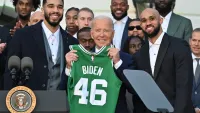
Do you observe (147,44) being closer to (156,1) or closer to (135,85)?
(135,85)

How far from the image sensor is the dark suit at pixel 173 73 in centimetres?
823

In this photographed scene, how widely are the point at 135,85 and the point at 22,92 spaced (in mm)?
909

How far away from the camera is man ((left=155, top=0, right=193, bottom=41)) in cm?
1038

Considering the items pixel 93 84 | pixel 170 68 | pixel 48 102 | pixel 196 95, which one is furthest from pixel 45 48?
pixel 196 95

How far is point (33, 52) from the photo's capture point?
8.28 metres

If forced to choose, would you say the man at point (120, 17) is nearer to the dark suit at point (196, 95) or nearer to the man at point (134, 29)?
the man at point (134, 29)

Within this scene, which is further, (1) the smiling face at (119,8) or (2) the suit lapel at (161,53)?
(1) the smiling face at (119,8)

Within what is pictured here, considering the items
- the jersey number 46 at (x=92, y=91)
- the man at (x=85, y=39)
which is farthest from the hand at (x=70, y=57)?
the man at (x=85, y=39)

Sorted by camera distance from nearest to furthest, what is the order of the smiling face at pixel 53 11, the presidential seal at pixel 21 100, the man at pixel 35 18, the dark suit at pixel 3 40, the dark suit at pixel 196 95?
the presidential seal at pixel 21 100
the smiling face at pixel 53 11
the dark suit at pixel 3 40
the dark suit at pixel 196 95
the man at pixel 35 18

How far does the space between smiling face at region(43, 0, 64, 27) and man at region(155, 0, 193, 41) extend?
91.2 inches

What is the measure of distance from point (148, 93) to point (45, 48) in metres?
1.63

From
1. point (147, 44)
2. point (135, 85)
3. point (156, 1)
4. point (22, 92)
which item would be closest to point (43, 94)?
point (22, 92)

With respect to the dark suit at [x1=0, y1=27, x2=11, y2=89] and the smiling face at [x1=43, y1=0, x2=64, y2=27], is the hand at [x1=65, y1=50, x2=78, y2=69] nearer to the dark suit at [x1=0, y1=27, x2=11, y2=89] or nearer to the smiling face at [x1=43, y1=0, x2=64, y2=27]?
the smiling face at [x1=43, y1=0, x2=64, y2=27]

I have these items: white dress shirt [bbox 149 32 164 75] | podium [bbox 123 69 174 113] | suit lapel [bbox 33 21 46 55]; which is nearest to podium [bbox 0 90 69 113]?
podium [bbox 123 69 174 113]
